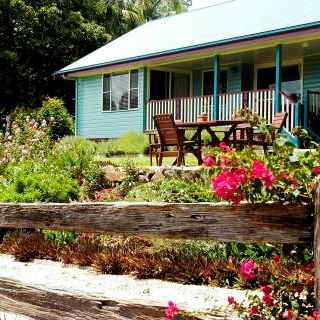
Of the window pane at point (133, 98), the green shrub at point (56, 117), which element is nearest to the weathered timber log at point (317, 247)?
the green shrub at point (56, 117)

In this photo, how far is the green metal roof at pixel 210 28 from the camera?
1514cm

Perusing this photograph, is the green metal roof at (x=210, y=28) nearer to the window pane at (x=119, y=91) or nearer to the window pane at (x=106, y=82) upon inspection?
the window pane at (x=106, y=82)

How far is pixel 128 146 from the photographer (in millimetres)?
17188

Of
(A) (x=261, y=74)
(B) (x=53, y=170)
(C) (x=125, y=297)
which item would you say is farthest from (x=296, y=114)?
(C) (x=125, y=297)

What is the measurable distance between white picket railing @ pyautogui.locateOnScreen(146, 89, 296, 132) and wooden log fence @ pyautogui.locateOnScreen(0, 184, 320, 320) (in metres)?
10.5

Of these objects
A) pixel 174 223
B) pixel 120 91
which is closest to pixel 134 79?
pixel 120 91

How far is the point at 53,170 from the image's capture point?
8.63 m

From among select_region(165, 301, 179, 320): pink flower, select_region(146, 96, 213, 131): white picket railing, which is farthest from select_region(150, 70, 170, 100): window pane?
select_region(165, 301, 179, 320): pink flower

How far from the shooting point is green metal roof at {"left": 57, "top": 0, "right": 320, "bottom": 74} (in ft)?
49.7

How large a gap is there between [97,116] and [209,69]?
179 inches

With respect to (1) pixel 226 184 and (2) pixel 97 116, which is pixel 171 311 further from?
(2) pixel 97 116

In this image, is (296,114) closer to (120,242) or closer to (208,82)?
(208,82)

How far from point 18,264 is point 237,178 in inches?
119

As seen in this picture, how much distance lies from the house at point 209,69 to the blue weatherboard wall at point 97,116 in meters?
0.04
